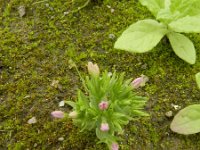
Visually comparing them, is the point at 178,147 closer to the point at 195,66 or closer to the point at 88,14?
the point at 195,66

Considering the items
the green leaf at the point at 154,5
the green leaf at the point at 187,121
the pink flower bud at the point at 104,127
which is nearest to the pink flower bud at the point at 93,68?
the pink flower bud at the point at 104,127

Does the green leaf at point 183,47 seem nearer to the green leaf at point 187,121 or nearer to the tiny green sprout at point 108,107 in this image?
the green leaf at point 187,121

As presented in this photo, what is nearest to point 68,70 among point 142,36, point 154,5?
point 142,36

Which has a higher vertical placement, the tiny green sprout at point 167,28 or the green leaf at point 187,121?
the tiny green sprout at point 167,28

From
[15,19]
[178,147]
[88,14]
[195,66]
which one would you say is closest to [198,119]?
[178,147]

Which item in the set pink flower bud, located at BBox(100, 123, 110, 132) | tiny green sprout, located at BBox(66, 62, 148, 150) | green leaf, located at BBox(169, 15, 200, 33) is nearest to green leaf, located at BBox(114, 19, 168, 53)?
green leaf, located at BBox(169, 15, 200, 33)

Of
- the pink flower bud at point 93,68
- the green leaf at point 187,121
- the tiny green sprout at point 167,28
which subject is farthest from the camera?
the tiny green sprout at point 167,28
